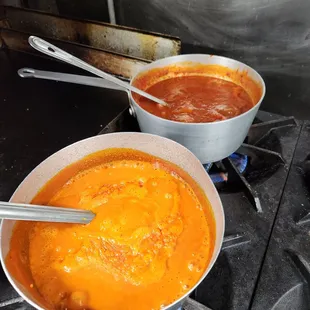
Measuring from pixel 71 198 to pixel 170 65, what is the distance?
503 millimetres

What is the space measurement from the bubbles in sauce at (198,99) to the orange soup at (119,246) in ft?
0.71

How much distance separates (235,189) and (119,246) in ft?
1.13

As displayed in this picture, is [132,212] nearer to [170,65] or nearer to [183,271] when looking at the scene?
[183,271]

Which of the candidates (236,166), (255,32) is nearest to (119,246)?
(236,166)

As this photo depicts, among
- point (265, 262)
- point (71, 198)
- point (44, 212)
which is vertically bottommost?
point (265, 262)

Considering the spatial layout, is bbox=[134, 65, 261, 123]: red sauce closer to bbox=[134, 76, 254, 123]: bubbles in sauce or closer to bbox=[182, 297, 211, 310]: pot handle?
bbox=[134, 76, 254, 123]: bubbles in sauce

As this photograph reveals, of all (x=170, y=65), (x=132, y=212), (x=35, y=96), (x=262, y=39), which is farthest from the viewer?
(x=35, y=96)

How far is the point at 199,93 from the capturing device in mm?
910

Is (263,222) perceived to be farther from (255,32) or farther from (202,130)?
(255,32)

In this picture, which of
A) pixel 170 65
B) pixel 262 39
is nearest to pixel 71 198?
pixel 170 65

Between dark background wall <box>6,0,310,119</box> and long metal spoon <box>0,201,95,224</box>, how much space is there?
2.79 feet

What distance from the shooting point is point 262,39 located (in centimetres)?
106

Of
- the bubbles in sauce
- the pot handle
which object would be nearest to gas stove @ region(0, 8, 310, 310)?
the pot handle

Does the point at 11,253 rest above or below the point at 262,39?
below
